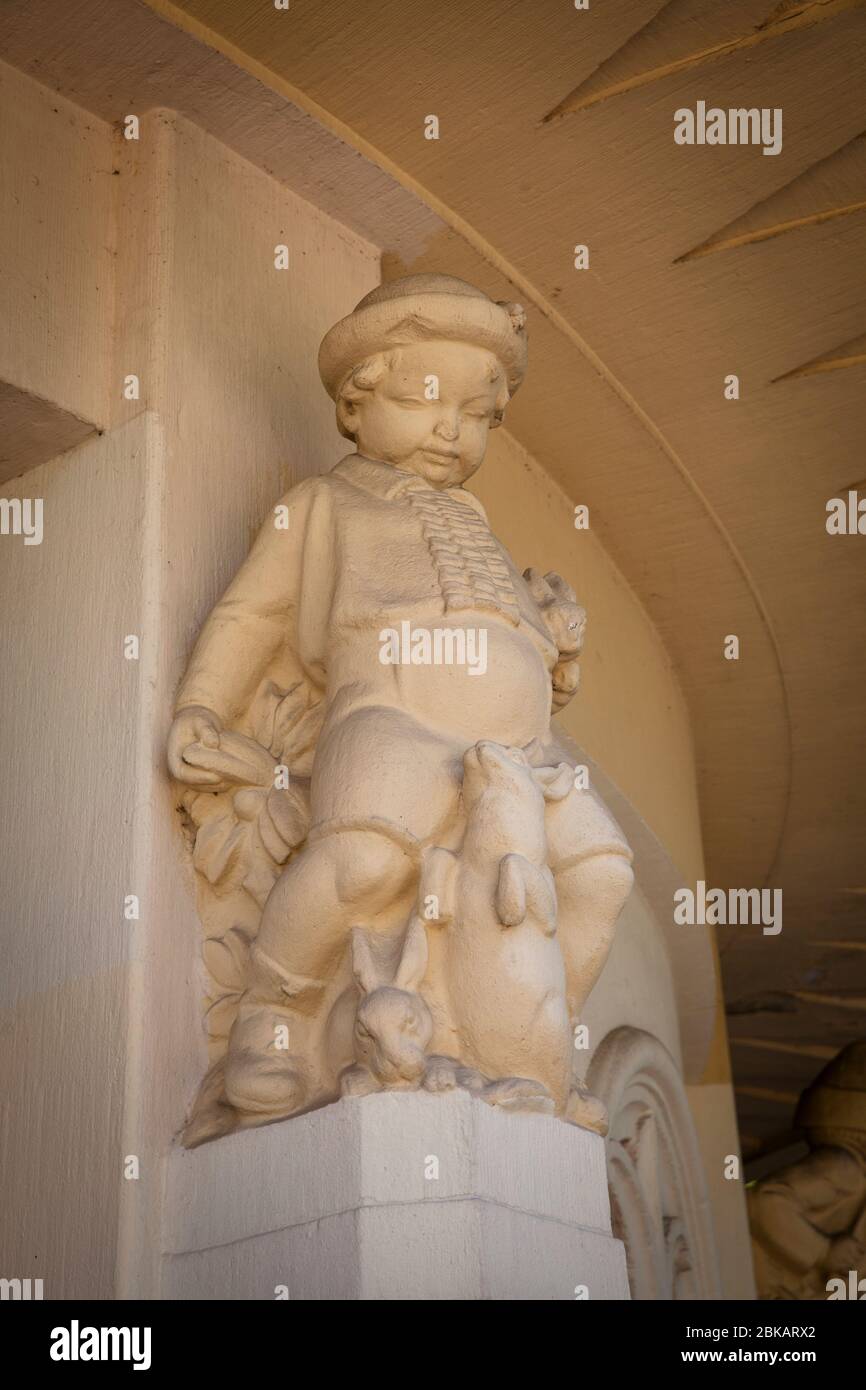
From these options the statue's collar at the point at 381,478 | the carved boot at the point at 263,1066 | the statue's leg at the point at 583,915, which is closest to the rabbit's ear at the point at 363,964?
the carved boot at the point at 263,1066

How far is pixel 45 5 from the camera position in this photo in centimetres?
360

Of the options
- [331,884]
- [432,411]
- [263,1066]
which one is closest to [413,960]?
[331,884]

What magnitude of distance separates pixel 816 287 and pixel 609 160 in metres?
0.70

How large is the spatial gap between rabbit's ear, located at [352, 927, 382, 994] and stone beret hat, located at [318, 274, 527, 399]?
44.7 inches

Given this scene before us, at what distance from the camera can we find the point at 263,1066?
9.78 ft

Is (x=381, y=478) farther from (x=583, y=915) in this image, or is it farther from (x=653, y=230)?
(x=653, y=230)

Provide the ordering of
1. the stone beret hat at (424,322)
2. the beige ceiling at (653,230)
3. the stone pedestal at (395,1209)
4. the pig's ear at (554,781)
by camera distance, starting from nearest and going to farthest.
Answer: the stone pedestal at (395,1209) → the pig's ear at (554,781) → the stone beret hat at (424,322) → the beige ceiling at (653,230)

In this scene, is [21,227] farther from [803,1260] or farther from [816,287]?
[803,1260]

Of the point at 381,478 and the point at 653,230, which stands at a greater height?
the point at 653,230

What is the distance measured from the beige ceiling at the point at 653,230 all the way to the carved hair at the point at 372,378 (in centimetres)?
77

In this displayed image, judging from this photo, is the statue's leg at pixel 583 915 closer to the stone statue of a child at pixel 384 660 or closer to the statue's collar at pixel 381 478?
the stone statue of a child at pixel 384 660

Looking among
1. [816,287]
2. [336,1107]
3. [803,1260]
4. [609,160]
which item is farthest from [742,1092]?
[336,1107]

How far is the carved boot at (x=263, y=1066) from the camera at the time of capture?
2.94 metres

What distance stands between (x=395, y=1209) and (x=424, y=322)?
1.61 meters
